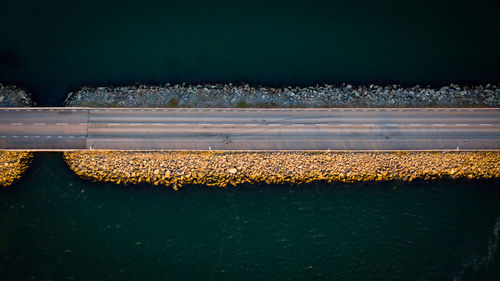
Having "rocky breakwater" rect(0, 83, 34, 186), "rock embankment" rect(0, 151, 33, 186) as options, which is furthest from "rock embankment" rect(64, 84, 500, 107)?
"rock embankment" rect(0, 151, 33, 186)

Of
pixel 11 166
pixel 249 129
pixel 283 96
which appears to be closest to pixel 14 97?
pixel 11 166

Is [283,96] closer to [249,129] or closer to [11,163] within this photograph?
[249,129]

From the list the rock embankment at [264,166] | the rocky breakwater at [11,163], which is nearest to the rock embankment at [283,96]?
the rock embankment at [264,166]

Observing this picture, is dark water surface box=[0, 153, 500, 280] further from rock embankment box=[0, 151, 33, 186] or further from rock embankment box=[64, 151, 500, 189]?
rock embankment box=[64, 151, 500, 189]

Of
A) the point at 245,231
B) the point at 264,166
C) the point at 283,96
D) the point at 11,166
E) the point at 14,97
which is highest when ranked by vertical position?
the point at 14,97

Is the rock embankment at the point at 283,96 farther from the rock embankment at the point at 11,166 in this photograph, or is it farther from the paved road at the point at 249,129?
the rock embankment at the point at 11,166

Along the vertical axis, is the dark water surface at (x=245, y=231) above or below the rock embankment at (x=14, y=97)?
below

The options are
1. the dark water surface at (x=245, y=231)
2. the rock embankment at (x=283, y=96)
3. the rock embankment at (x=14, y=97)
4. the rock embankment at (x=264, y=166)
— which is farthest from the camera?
the rock embankment at (x=283, y=96)

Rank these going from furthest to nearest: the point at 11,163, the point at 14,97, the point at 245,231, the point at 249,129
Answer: the point at 14,97, the point at 11,163, the point at 249,129, the point at 245,231
